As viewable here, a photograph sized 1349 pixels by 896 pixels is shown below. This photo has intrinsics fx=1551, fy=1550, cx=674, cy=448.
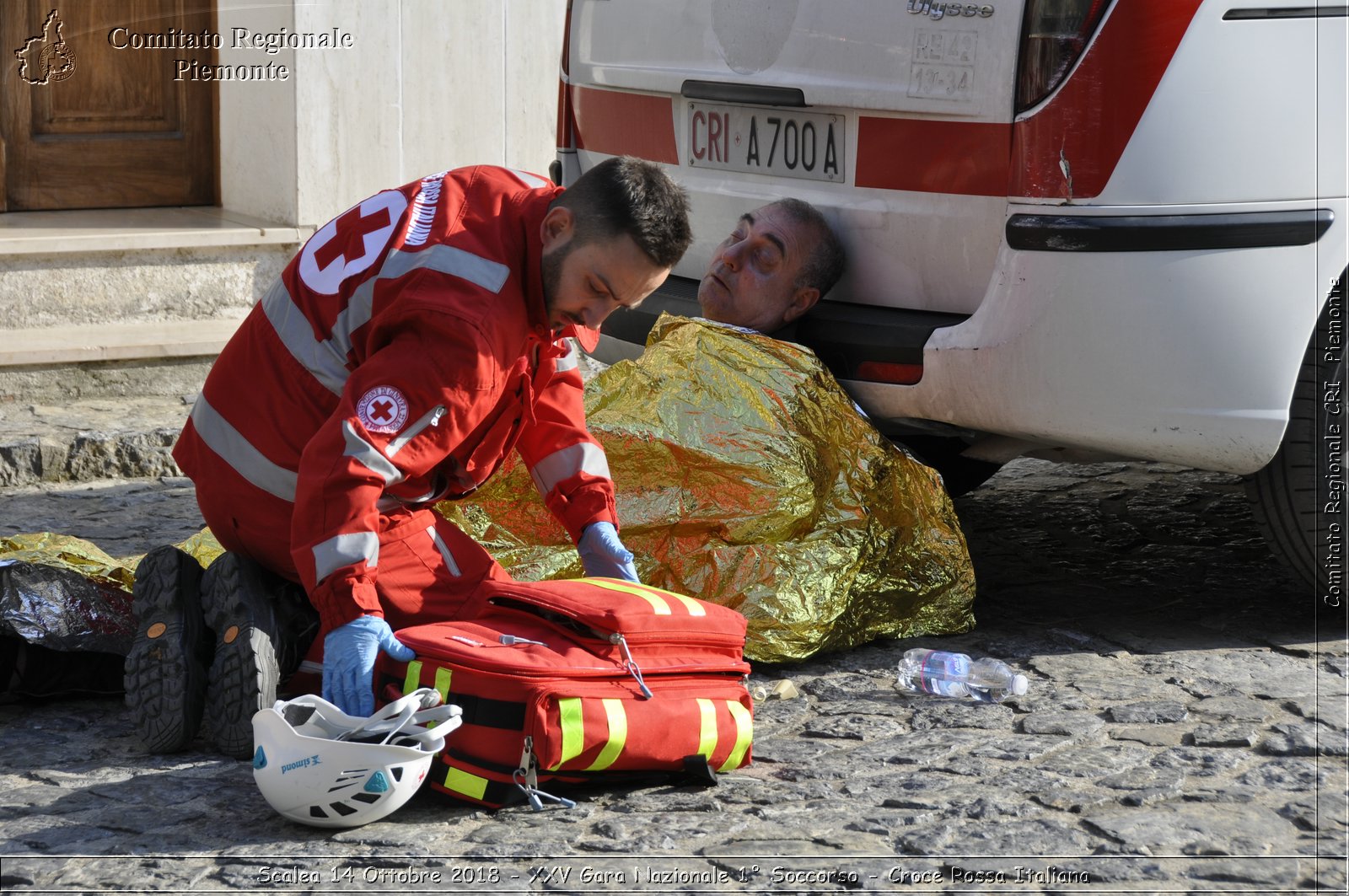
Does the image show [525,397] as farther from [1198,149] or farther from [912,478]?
[1198,149]

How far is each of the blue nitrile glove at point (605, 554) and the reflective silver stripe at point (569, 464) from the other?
11 cm

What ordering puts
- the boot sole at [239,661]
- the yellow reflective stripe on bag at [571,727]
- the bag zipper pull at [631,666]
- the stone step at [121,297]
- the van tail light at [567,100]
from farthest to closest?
the stone step at [121,297] < the van tail light at [567,100] < the boot sole at [239,661] < the bag zipper pull at [631,666] < the yellow reflective stripe on bag at [571,727]

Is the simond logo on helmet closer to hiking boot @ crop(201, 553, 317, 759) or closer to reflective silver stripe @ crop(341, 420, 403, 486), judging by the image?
hiking boot @ crop(201, 553, 317, 759)

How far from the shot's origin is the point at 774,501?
3.37 metres

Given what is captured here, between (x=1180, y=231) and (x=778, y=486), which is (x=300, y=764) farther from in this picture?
(x=1180, y=231)

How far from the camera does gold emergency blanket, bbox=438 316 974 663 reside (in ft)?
11.0

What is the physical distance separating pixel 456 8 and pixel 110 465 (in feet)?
7.52

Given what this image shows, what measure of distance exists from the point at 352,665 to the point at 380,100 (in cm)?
386

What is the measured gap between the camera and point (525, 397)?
2867 mm

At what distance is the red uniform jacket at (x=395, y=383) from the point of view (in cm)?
253

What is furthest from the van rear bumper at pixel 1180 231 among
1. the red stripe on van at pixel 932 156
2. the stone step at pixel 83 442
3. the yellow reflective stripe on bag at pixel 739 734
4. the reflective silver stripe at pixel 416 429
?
the stone step at pixel 83 442

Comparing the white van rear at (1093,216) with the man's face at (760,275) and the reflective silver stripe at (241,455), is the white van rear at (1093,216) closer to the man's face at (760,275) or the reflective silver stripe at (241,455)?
the man's face at (760,275)

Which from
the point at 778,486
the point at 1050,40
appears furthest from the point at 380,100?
the point at 1050,40

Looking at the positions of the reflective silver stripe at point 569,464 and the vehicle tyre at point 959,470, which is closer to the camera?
the reflective silver stripe at point 569,464
